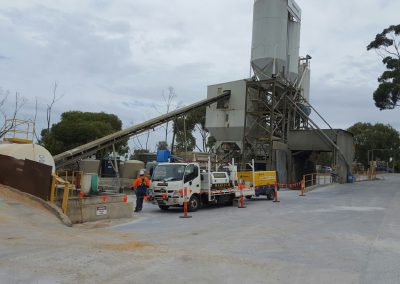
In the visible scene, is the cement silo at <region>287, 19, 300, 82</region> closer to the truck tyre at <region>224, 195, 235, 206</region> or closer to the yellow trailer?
the yellow trailer

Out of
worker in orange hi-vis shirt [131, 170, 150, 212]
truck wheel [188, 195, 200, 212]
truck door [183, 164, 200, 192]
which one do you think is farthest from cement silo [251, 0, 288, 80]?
worker in orange hi-vis shirt [131, 170, 150, 212]

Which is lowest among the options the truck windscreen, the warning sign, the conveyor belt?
the warning sign

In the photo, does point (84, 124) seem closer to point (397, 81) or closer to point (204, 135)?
point (204, 135)

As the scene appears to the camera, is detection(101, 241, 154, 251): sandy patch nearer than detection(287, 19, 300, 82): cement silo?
Yes

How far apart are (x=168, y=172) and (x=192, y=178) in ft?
3.64

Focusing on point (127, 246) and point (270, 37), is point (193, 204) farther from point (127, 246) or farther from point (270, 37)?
point (270, 37)

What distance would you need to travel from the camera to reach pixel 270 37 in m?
39.6

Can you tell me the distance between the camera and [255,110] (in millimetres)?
40438

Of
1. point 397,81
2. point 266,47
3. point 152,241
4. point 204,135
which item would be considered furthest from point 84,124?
point 152,241

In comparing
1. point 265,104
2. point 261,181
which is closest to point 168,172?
point 261,181

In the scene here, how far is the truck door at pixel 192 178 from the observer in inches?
728

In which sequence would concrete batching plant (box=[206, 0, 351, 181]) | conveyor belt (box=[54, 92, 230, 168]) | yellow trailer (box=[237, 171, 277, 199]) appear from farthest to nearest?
concrete batching plant (box=[206, 0, 351, 181])
conveyor belt (box=[54, 92, 230, 168])
yellow trailer (box=[237, 171, 277, 199])

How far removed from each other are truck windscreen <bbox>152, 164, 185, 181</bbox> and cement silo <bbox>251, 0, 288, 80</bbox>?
77.2 ft

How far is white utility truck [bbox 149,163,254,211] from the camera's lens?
18266mm
